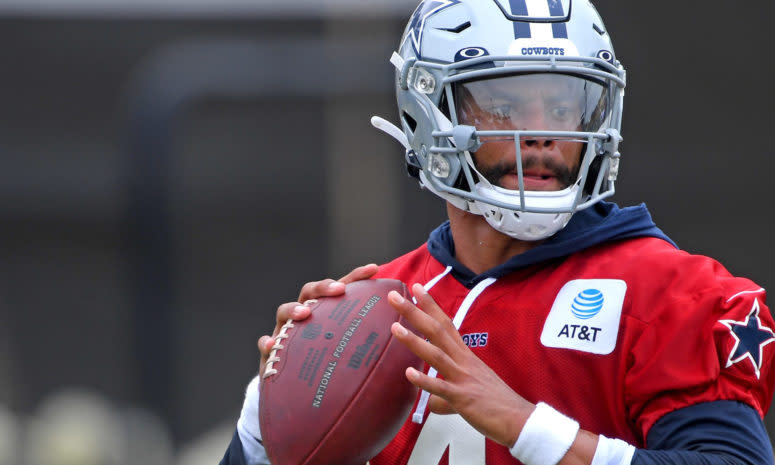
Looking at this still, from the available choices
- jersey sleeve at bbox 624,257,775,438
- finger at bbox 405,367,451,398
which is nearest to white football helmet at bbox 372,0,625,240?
jersey sleeve at bbox 624,257,775,438

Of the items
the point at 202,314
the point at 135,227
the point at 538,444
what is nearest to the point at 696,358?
the point at 538,444

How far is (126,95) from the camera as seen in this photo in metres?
6.13

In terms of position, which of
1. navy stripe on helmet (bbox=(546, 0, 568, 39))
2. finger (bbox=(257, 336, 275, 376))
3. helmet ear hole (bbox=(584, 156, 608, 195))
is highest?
navy stripe on helmet (bbox=(546, 0, 568, 39))

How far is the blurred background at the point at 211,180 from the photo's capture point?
4957 millimetres

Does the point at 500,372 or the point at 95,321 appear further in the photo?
the point at 95,321

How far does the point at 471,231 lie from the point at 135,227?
9.63 feet

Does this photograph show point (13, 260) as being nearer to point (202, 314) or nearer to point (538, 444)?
point (202, 314)

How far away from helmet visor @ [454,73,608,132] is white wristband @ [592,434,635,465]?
57cm

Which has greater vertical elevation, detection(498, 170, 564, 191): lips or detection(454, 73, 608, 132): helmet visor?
detection(454, 73, 608, 132): helmet visor

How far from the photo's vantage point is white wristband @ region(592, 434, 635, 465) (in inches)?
63.2

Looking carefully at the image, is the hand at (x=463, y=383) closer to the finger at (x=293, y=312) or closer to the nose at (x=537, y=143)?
the finger at (x=293, y=312)

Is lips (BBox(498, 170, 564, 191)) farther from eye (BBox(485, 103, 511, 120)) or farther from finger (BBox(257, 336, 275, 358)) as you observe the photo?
finger (BBox(257, 336, 275, 358))

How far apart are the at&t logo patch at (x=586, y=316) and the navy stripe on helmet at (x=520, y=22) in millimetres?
455

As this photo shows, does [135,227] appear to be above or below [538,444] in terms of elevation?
below
